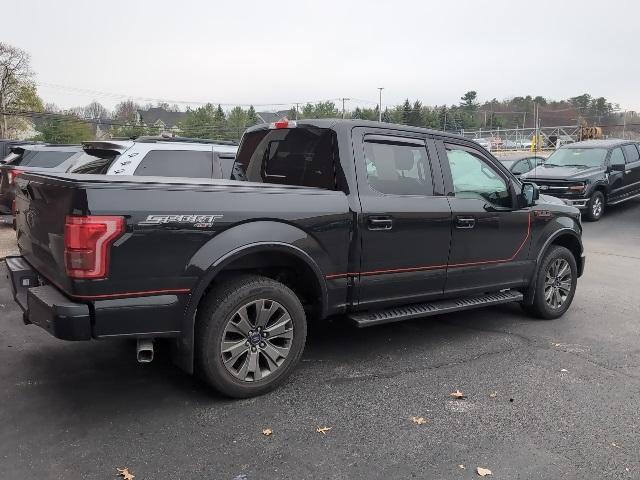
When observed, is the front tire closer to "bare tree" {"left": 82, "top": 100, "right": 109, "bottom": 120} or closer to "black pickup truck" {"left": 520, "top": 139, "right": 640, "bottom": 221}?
"black pickup truck" {"left": 520, "top": 139, "right": 640, "bottom": 221}

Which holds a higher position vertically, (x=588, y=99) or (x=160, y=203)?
(x=588, y=99)

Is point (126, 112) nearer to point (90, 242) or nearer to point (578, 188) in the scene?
point (578, 188)

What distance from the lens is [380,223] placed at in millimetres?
4445

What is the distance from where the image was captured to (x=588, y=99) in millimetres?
86812

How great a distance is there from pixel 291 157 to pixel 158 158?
2712mm

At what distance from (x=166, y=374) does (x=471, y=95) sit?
102815 millimetres

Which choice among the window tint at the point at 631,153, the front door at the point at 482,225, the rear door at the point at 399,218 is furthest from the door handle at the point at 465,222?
the window tint at the point at 631,153

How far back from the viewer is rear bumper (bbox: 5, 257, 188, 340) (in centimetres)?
329

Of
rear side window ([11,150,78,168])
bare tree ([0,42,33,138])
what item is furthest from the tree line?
rear side window ([11,150,78,168])

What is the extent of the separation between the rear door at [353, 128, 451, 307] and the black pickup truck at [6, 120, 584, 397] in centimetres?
1

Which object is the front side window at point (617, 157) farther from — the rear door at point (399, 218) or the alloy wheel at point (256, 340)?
the alloy wheel at point (256, 340)

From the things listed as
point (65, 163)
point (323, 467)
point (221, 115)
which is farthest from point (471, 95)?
point (323, 467)

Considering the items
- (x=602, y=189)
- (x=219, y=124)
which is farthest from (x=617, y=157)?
(x=219, y=124)

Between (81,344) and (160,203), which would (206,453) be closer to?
(160,203)
